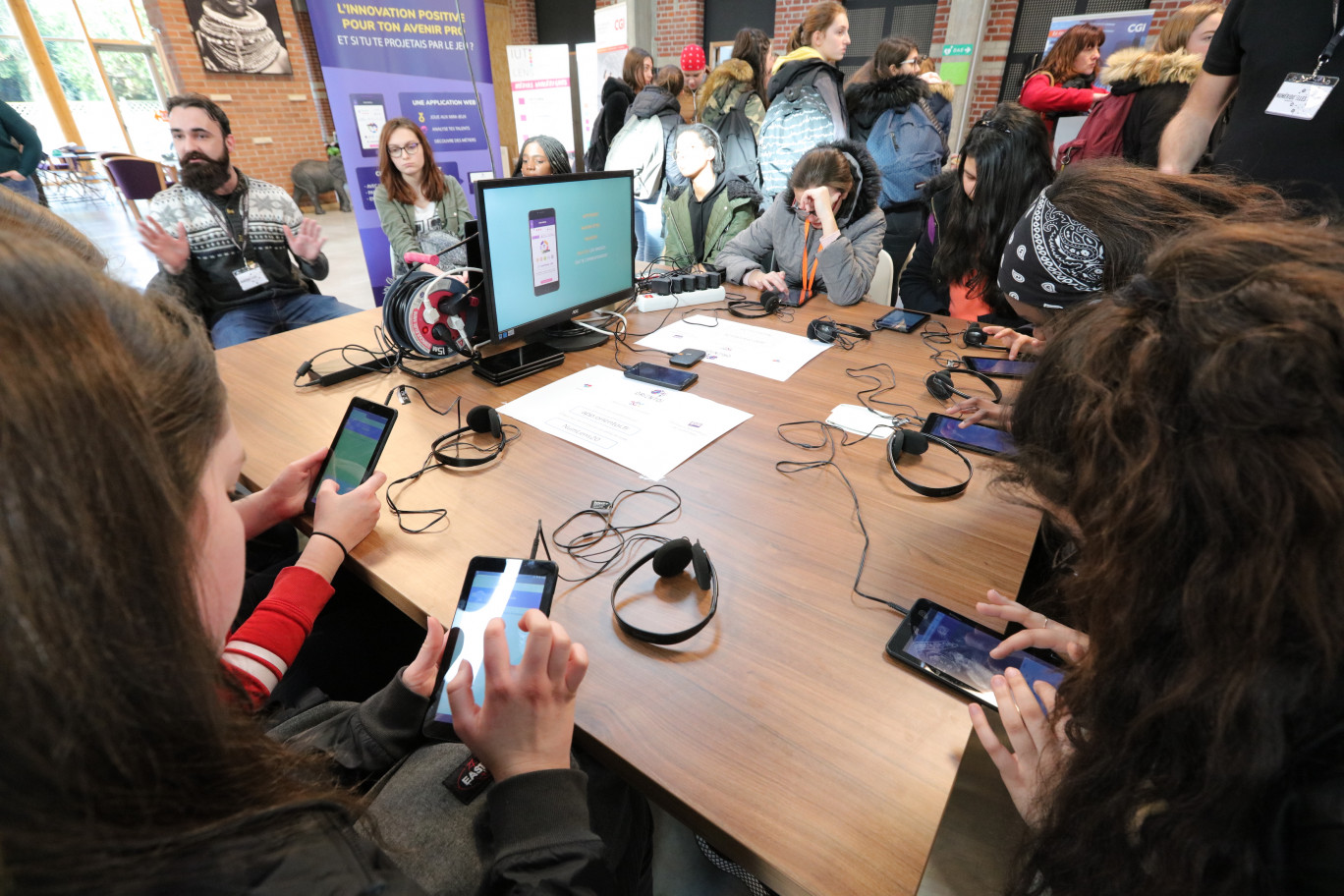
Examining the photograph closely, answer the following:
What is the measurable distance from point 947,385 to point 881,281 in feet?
3.30

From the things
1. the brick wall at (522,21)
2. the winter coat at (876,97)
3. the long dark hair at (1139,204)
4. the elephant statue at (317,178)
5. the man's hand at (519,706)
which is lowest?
the elephant statue at (317,178)

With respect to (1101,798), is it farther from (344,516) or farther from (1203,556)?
(344,516)

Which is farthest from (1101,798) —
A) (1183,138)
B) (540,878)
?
(1183,138)

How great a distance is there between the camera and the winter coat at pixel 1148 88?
291cm

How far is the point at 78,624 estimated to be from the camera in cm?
30

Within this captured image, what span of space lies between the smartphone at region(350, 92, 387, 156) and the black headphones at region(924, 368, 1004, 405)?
3.22m

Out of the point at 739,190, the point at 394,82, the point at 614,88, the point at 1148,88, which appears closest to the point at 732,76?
the point at 614,88

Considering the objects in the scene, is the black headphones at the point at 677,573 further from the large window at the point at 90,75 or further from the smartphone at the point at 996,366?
the large window at the point at 90,75

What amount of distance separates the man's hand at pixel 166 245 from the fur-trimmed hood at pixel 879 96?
11.0 ft

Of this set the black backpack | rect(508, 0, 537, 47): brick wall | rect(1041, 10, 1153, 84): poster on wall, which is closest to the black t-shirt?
the black backpack

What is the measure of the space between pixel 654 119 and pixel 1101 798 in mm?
3952

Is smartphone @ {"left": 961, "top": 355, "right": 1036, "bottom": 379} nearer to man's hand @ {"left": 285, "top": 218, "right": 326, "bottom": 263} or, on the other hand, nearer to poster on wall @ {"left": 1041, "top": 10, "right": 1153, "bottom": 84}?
man's hand @ {"left": 285, "top": 218, "right": 326, "bottom": 263}

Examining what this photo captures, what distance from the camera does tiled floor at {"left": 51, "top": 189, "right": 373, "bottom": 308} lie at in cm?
474

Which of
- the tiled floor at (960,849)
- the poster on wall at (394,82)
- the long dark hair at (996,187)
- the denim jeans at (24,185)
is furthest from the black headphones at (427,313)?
the denim jeans at (24,185)
